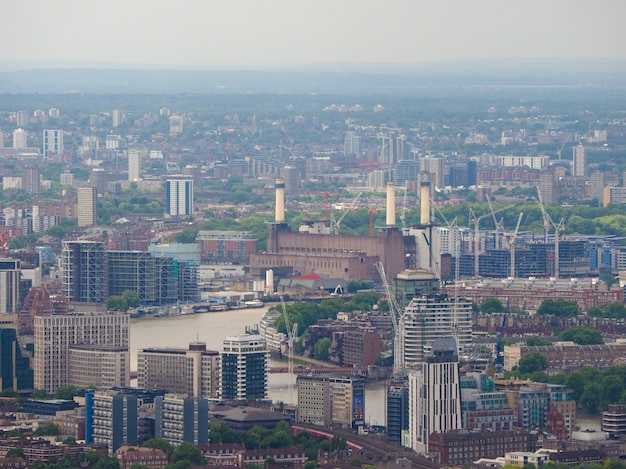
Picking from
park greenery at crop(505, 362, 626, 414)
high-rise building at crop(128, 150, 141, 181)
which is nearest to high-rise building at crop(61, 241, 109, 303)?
park greenery at crop(505, 362, 626, 414)

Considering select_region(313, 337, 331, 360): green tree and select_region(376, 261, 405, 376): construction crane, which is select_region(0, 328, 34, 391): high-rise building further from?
select_region(313, 337, 331, 360): green tree

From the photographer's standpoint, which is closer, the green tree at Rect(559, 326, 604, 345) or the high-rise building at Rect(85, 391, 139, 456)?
the high-rise building at Rect(85, 391, 139, 456)

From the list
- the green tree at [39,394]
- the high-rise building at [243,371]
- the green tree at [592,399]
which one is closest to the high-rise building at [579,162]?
the green tree at [592,399]

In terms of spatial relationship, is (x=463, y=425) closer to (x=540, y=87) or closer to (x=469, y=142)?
(x=469, y=142)

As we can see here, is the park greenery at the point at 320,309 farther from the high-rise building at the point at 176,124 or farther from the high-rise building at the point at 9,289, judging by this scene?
the high-rise building at the point at 176,124

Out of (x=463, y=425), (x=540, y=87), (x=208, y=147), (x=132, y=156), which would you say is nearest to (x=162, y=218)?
(x=132, y=156)

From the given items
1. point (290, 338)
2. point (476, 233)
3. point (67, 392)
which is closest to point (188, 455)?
point (67, 392)
